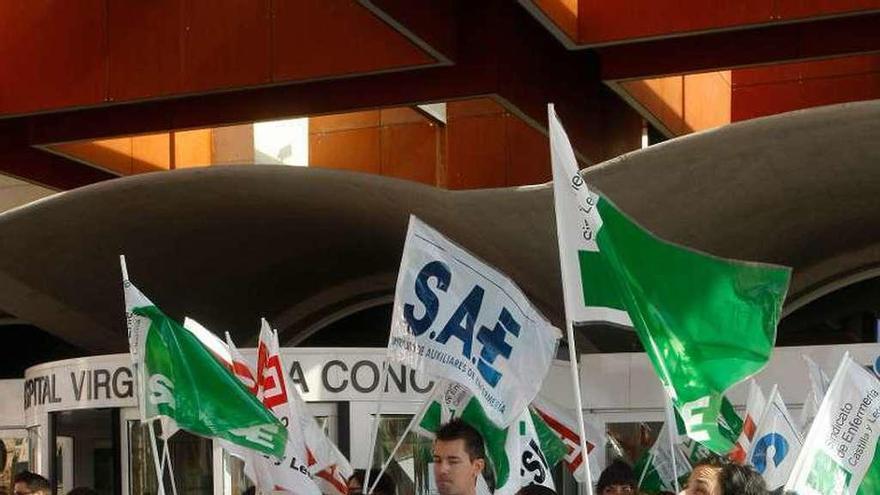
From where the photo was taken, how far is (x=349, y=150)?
1013 inches

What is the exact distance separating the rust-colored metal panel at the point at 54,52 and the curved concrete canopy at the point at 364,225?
115 cm

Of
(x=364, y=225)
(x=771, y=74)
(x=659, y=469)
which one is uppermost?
(x=771, y=74)

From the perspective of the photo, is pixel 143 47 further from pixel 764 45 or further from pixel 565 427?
pixel 565 427

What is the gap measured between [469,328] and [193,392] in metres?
1.99

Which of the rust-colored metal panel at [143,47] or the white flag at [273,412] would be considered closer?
the white flag at [273,412]

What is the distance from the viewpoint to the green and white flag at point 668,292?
26.7ft

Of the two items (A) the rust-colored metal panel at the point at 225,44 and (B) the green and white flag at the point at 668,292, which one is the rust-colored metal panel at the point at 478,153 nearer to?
(A) the rust-colored metal panel at the point at 225,44

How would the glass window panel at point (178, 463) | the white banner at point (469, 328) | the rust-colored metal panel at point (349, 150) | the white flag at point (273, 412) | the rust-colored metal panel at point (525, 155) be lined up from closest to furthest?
the white banner at point (469, 328) → the white flag at point (273, 412) → the glass window panel at point (178, 463) → the rust-colored metal panel at point (525, 155) → the rust-colored metal panel at point (349, 150)

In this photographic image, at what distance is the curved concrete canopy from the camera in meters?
18.5

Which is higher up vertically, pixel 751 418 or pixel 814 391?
pixel 814 391

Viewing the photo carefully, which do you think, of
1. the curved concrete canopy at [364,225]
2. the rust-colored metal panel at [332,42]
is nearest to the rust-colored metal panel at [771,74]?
the curved concrete canopy at [364,225]

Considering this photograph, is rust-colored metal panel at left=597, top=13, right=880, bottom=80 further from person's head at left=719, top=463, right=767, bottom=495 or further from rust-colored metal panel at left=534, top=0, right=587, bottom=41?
person's head at left=719, top=463, right=767, bottom=495

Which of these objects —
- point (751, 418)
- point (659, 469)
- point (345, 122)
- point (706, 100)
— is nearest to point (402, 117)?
point (345, 122)

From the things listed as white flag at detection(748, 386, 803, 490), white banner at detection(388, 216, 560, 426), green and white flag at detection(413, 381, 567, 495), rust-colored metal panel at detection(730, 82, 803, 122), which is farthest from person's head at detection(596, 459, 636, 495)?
rust-colored metal panel at detection(730, 82, 803, 122)
